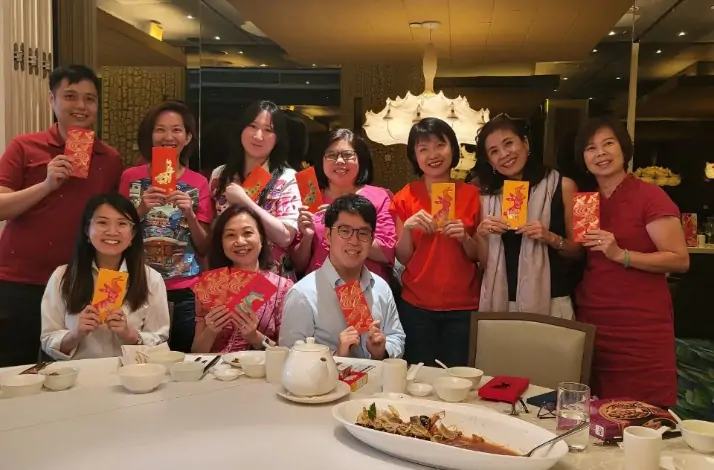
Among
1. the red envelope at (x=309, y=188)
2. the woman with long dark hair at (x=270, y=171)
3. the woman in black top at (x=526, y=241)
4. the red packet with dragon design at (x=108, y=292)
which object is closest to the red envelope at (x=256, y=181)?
the woman with long dark hair at (x=270, y=171)

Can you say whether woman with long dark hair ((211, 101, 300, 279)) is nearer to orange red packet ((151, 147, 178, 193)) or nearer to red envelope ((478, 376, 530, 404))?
orange red packet ((151, 147, 178, 193))

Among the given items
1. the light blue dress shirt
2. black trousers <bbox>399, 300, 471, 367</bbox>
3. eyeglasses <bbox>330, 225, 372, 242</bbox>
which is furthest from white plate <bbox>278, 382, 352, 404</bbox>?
black trousers <bbox>399, 300, 471, 367</bbox>

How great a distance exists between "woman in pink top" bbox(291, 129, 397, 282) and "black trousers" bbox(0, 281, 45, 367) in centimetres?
113

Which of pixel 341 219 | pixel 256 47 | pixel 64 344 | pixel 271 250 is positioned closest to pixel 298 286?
pixel 341 219

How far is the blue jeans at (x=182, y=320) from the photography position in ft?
8.86

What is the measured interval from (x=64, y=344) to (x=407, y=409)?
1.27 m

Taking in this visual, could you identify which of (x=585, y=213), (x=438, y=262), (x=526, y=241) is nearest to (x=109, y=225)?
(x=438, y=262)

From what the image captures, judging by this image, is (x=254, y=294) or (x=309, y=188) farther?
(x=309, y=188)

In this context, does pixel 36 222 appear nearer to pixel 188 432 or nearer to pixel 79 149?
pixel 79 149

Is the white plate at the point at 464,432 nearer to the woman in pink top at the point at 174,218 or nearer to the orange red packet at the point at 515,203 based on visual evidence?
the orange red packet at the point at 515,203

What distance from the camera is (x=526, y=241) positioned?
8.61ft

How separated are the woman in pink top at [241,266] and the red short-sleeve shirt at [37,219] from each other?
2.04ft

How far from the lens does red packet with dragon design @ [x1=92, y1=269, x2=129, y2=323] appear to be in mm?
2041

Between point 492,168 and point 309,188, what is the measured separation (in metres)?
0.82
